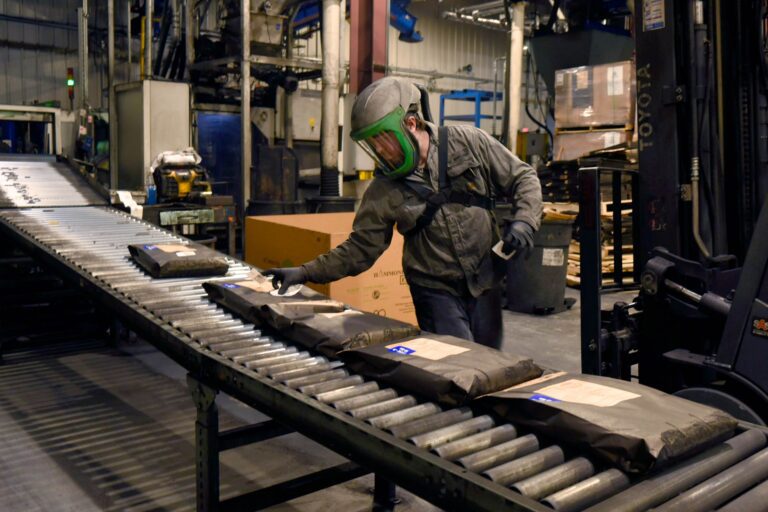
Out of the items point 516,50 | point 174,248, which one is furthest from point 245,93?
point 174,248

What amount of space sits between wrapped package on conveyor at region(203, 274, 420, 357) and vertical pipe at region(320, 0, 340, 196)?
5.20 metres

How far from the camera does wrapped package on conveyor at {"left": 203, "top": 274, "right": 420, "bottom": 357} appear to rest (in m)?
2.73

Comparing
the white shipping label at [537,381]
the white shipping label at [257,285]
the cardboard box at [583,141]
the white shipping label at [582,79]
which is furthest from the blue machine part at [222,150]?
the white shipping label at [537,381]

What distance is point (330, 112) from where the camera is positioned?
28.3 ft

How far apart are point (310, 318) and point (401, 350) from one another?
0.56m

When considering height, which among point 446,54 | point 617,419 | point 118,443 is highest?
point 446,54

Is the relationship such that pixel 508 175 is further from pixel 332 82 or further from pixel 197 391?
pixel 332 82

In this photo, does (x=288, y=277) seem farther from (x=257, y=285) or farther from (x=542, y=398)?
(x=542, y=398)

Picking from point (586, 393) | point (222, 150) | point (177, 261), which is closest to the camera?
point (586, 393)

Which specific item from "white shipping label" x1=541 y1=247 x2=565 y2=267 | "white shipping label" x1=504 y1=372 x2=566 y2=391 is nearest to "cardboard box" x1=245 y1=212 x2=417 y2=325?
"white shipping label" x1=541 y1=247 x2=565 y2=267

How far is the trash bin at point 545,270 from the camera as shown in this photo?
7.38 metres

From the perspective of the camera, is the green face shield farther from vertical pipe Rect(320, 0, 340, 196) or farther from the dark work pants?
vertical pipe Rect(320, 0, 340, 196)

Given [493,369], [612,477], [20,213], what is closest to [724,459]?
[612,477]

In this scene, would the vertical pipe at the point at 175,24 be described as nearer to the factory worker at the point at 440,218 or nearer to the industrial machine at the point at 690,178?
the factory worker at the point at 440,218
